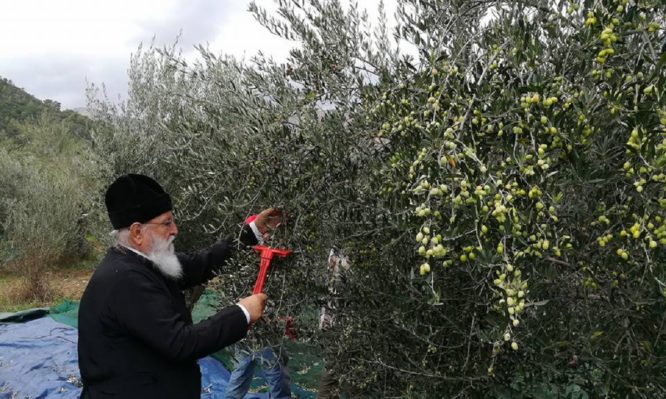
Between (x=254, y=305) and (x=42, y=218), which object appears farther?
(x=42, y=218)

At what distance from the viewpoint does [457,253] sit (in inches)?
94.7

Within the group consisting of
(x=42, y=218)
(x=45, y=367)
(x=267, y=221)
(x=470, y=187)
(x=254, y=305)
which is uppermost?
(x=470, y=187)

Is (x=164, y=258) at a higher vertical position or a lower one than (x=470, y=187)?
lower

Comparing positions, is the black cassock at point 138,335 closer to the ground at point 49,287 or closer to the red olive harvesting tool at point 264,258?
the red olive harvesting tool at point 264,258

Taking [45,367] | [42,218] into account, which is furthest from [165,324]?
[42,218]

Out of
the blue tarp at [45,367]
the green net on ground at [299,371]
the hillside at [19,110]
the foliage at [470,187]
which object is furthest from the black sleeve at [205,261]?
the hillside at [19,110]

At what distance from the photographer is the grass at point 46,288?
11683 mm

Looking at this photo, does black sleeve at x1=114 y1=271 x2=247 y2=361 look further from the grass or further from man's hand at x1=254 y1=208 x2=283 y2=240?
the grass

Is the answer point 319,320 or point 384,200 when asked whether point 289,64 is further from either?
point 319,320

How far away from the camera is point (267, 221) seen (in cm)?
338

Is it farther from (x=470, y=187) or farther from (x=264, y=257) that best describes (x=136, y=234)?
(x=470, y=187)

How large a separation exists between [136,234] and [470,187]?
7.39ft

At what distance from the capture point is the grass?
11683 mm

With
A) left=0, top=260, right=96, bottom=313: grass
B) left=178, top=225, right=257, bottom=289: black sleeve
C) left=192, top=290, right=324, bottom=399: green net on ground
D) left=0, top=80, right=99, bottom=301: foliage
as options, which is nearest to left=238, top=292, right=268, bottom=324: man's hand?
left=178, top=225, right=257, bottom=289: black sleeve
